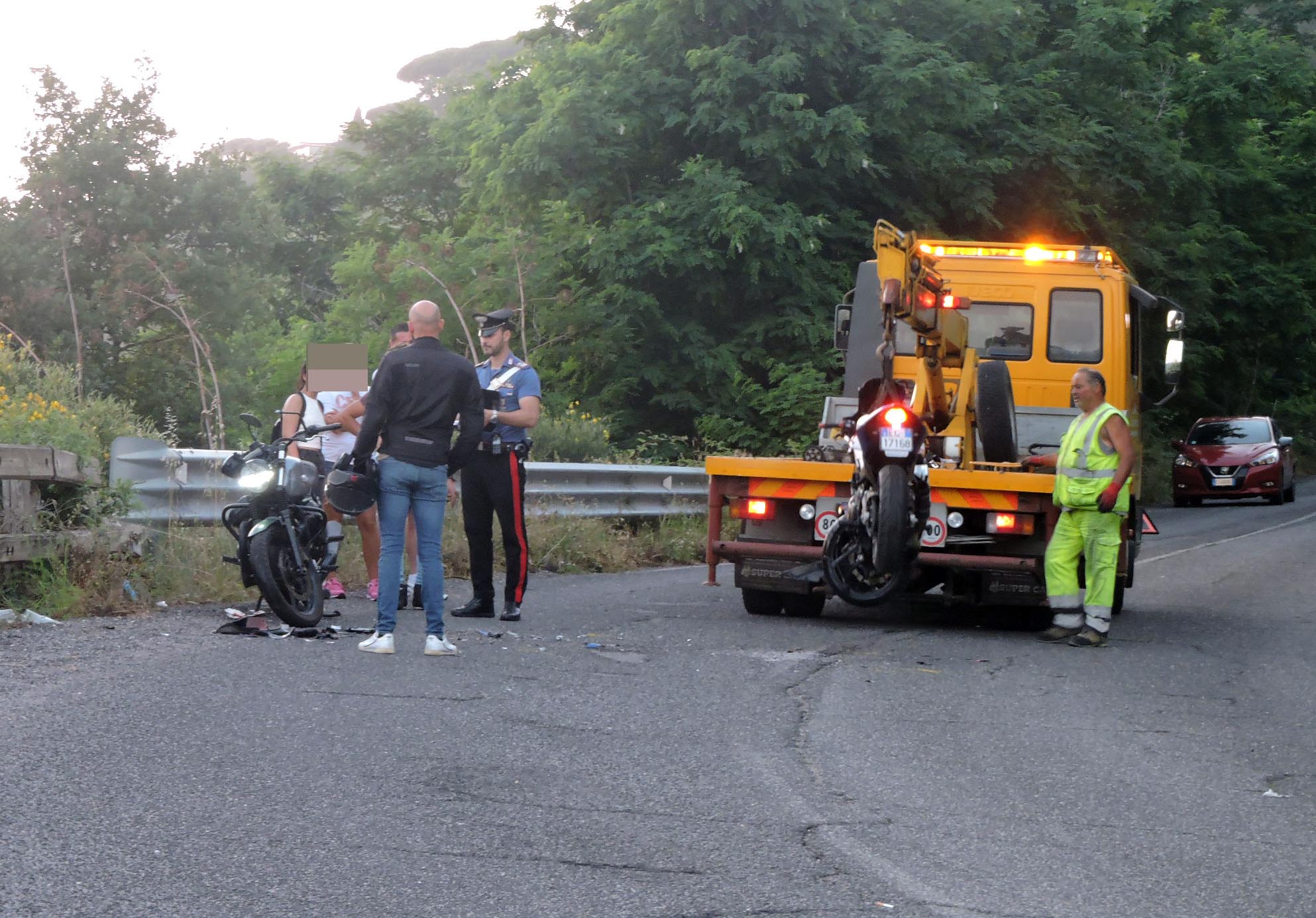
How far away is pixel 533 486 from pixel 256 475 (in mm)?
5828

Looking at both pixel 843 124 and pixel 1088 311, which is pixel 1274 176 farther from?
pixel 1088 311

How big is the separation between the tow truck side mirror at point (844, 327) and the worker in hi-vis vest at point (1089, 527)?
125 inches

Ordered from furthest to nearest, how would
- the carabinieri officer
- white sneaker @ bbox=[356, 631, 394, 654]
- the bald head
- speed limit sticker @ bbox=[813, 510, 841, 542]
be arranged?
speed limit sticker @ bbox=[813, 510, 841, 542], the carabinieri officer, the bald head, white sneaker @ bbox=[356, 631, 394, 654]

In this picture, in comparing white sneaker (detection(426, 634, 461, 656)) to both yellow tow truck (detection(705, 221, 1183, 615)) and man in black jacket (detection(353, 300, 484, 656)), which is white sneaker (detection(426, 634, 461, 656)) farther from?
yellow tow truck (detection(705, 221, 1183, 615))

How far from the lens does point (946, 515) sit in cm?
1073

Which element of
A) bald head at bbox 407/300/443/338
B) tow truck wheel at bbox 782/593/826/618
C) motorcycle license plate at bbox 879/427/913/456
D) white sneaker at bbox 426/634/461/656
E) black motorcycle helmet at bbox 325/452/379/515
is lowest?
tow truck wheel at bbox 782/593/826/618

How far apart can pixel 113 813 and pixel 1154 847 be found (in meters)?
3.16

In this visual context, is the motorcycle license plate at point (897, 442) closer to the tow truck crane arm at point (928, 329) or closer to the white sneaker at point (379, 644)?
the tow truck crane arm at point (928, 329)

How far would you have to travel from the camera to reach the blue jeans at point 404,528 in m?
8.60

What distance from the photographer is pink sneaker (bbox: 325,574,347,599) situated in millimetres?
11242

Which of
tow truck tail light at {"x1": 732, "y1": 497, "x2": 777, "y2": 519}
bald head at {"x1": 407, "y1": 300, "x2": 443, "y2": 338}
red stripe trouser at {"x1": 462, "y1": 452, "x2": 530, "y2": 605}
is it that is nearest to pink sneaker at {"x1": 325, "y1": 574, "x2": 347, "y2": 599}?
red stripe trouser at {"x1": 462, "y1": 452, "x2": 530, "y2": 605}

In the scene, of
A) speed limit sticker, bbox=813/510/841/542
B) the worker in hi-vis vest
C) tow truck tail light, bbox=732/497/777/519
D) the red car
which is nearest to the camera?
the worker in hi-vis vest

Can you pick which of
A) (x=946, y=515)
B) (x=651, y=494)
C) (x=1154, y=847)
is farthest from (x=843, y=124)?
(x=1154, y=847)

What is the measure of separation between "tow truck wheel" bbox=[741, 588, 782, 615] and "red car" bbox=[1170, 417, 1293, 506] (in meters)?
22.1
